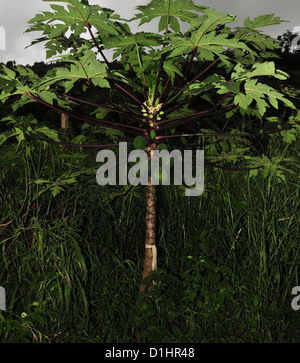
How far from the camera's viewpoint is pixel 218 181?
3.56 meters

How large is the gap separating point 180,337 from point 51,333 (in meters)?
0.91

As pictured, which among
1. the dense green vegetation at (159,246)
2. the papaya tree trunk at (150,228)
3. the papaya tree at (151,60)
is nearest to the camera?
the papaya tree at (151,60)

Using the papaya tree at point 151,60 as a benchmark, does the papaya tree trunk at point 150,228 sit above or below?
below

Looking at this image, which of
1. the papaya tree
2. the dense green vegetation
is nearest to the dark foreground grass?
the dense green vegetation

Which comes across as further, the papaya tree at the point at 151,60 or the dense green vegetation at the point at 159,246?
the dense green vegetation at the point at 159,246

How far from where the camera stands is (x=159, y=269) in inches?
106

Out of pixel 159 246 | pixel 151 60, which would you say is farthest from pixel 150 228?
pixel 151 60

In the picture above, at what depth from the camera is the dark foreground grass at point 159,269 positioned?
2680 mm

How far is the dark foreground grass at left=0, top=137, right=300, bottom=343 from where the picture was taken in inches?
105

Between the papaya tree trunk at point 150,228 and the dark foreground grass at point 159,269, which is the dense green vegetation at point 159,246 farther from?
the papaya tree trunk at point 150,228

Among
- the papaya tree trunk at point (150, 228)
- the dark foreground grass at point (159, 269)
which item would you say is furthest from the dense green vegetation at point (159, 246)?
the papaya tree trunk at point (150, 228)

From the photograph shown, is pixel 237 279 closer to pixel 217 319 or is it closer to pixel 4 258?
pixel 217 319

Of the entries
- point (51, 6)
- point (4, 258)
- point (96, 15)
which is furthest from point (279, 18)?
point (4, 258)

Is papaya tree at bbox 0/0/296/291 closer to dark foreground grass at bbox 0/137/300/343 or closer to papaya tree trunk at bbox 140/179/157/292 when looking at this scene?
papaya tree trunk at bbox 140/179/157/292
